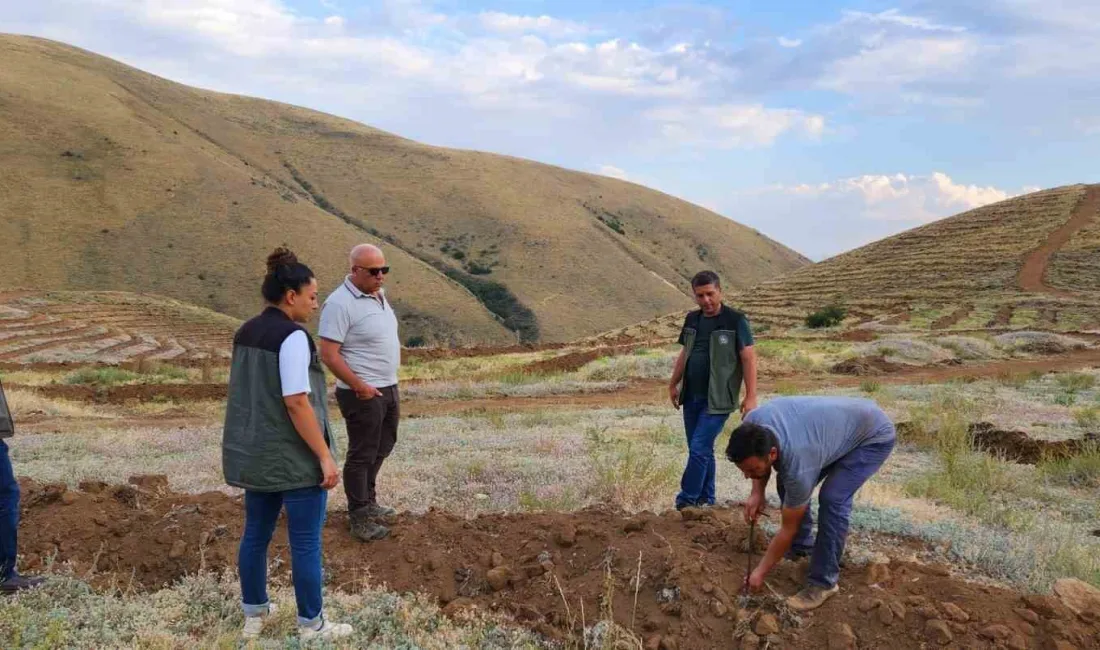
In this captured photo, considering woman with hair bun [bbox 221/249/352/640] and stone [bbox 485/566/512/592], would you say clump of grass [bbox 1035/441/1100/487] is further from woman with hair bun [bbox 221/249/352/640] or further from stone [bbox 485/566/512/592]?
woman with hair bun [bbox 221/249/352/640]

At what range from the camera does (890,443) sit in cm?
406

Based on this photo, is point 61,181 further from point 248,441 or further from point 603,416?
point 248,441

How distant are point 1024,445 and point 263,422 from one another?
8.90 meters

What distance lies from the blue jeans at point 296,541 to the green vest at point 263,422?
12cm

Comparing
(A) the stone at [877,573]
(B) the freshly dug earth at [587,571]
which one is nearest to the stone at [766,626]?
(B) the freshly dug earth at [587,571]

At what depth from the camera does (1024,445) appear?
9.00 meters

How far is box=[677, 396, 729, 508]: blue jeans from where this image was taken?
18.7ft

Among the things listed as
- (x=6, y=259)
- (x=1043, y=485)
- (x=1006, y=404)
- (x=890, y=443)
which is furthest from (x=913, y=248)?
(x=6, y=259)

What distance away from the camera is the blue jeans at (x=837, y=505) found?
396 centimetres

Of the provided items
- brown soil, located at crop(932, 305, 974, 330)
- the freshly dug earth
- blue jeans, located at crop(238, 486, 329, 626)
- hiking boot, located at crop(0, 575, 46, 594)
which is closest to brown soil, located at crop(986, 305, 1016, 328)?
brown soil, located at crop(932, 305, 974, 330)

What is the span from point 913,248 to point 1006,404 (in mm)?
46178

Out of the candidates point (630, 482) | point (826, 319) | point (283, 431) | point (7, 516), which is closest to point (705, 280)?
point (630, 482)

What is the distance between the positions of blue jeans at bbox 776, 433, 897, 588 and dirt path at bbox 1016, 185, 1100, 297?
138 feet

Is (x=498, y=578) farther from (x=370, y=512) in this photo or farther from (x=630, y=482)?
(x=630, y=482)
